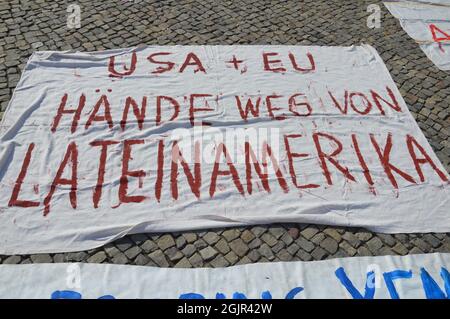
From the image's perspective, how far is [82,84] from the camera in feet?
15.1

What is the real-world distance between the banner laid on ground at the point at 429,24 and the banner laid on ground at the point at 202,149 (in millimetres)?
1106

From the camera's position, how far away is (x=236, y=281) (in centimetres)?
311

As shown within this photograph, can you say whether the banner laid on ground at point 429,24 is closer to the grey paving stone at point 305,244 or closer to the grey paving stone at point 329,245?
the grey paving stone at point 329,245

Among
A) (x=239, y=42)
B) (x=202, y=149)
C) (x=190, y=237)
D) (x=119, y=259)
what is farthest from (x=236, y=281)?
(x=239, y=42)

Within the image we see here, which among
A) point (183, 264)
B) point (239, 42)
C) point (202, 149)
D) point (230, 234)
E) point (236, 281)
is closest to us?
point (236, 281)

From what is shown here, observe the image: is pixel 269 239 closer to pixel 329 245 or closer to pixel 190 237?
pixel 329 245

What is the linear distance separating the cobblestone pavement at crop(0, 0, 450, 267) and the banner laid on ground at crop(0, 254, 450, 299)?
0.33 ft

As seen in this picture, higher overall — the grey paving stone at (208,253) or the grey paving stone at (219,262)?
the grey paving stone at (208,253)

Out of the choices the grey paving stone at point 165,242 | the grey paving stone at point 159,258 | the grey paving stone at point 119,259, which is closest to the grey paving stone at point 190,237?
the grey paving stone at point 165,242

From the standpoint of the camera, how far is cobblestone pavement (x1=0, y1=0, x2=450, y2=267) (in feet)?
10.9

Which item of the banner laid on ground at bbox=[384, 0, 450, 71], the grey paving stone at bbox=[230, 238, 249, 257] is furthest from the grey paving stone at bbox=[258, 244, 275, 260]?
the banner laid on ground at bbox=[384, 0, 450, 71]

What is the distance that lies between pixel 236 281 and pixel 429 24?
5323 millimetres

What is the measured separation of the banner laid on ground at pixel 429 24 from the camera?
5.66 meters
